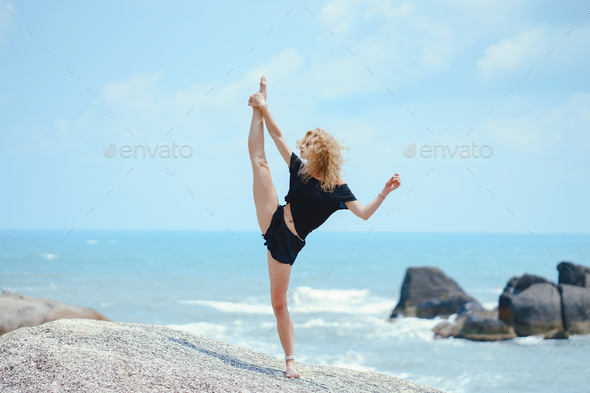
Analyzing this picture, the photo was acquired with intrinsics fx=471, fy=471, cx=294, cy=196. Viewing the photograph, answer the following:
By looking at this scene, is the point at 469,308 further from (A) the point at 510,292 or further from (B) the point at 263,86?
(B) the point at 263,86

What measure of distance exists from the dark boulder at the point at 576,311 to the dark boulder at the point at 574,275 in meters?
1.00

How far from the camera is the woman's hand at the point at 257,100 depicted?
15.5 ft

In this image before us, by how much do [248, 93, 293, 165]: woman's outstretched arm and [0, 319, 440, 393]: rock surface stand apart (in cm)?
209

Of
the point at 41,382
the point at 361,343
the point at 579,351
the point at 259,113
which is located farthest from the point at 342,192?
the point at 579,351

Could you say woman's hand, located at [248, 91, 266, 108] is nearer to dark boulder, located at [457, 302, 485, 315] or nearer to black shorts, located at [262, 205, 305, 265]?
black shorts, located at [262, 205, 305, 265]

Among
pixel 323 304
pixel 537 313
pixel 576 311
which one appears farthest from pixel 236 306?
pixel 576 311

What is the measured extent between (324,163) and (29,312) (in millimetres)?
4394

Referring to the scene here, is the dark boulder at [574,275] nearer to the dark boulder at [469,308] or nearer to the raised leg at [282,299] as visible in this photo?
the dark boulder at [469,308]

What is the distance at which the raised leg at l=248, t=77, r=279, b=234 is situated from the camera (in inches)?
181

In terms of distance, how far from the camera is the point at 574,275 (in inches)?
624

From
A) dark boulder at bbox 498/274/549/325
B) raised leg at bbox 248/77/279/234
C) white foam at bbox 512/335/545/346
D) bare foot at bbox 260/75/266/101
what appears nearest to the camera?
raised leg at bbox 248/77/279/234

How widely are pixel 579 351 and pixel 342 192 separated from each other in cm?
1190

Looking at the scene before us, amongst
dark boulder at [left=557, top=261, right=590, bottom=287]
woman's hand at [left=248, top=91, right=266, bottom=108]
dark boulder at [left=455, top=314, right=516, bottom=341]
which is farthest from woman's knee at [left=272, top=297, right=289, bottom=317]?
dark boulder at [left=557, top=261, right=590, bottom=287]

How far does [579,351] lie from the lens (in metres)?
12.9
